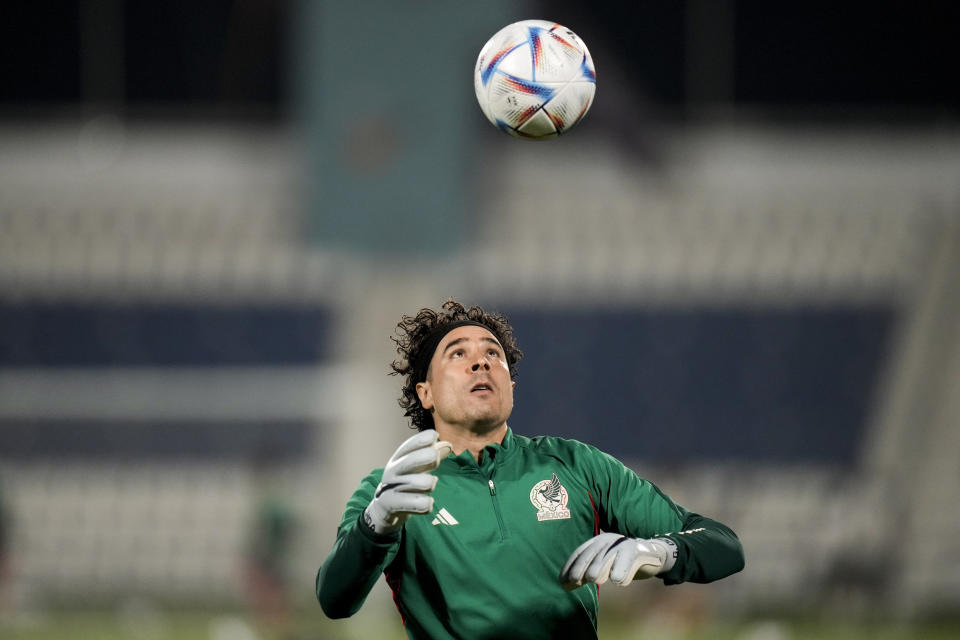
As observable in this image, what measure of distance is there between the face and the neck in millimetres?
18

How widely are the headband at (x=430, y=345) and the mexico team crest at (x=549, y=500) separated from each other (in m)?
0.56

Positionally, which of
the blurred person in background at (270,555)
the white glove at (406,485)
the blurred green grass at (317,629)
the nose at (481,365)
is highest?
the nose at (481,365)

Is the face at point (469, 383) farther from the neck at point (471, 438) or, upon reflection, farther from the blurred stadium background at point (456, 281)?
the blurred stadium background at point (456, 281)

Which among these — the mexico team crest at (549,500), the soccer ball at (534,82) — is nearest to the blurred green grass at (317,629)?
the soccer ball at (534,82)

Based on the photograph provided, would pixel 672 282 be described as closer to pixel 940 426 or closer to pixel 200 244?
pixel 940 426

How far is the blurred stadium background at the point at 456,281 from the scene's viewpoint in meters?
17.3

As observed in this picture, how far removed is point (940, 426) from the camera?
1848 centimetres

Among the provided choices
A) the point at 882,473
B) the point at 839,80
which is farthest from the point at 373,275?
the point at 839,80

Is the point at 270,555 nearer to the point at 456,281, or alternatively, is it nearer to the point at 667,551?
the point at 456,281

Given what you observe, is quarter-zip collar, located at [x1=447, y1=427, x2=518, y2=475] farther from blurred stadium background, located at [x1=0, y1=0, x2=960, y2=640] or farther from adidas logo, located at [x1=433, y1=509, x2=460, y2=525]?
blurred stadium background, located at [x1=0, y1=0, x2=960, y2=640]

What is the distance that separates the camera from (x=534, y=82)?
5.72 metres

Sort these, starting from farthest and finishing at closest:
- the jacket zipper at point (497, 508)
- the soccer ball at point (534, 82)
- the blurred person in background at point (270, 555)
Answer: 1. the blurred person in background at point (270, 555)
2. the soccer ball at point (534, 82)
3. the jacket zipper at point (497, 508)

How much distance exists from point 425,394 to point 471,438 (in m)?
0.25


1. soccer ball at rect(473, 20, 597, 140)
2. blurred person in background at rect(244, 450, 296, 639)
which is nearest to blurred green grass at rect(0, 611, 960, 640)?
blurred person in background at rect(244, 450, 296, 639)
